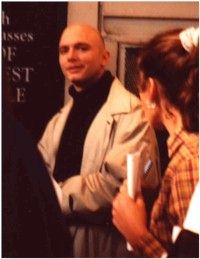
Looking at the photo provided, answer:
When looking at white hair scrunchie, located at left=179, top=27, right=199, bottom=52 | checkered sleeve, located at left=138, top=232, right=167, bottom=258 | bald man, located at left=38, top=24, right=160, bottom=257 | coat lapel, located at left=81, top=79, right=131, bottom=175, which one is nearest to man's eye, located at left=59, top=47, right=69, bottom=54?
bald man, located at left=38, top=24, right=160, bottom=257

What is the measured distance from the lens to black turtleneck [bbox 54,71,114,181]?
146 cm

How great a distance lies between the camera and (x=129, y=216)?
1.46 meters

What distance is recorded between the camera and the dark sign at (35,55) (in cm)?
146

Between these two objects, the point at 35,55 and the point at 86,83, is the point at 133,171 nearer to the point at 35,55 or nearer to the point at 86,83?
the point at 86,83

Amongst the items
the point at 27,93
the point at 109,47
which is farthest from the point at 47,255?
the point at 109,47

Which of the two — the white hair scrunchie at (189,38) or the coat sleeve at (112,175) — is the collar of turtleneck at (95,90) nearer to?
the coat sleeve at (112,175)

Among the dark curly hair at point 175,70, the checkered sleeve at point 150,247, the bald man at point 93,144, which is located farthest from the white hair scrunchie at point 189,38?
the checkered sleeve at point 150,247

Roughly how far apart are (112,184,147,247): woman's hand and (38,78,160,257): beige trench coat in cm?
2

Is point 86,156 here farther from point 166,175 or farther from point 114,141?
point 166,175

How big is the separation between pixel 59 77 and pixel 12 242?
388 mm

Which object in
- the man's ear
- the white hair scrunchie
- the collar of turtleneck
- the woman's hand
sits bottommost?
the woman's hand

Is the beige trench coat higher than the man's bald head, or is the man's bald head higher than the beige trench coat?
the man's bald head

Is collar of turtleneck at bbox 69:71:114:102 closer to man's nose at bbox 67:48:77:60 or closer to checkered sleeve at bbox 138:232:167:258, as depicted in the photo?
man's nose at bbox 67:48:77:60

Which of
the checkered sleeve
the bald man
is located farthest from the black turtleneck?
the checkered sleeve
